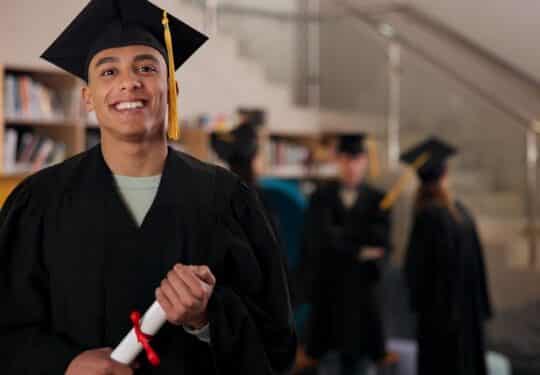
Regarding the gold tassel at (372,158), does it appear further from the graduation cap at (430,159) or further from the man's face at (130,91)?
the man's face at (130,91)

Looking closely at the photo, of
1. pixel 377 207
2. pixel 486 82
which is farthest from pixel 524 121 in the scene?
pixel 377 207

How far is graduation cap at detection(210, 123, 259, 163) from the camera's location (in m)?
4.29

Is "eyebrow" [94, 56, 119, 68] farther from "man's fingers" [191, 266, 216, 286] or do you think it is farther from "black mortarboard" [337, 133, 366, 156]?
"black mortarboard" [337, 133, 366, 156]

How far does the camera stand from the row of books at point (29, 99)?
4676mm

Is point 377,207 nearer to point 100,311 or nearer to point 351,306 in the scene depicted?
point 351,306

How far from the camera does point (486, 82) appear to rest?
6938 mm

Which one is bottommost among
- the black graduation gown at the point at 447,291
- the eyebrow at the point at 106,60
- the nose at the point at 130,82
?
the black graduation gown at the point at 447,291

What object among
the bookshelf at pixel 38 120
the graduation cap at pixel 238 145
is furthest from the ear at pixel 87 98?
A: the bookshelf at pixel 38 120

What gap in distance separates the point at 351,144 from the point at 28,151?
2.05m

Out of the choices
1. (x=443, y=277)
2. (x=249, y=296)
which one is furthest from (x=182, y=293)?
(x=443, y=277)

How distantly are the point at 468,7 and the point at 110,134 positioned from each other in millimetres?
6271

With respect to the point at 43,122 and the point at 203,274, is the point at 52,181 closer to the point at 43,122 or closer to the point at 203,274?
the point at 203,274

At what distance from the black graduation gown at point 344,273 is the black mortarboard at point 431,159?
498 mm

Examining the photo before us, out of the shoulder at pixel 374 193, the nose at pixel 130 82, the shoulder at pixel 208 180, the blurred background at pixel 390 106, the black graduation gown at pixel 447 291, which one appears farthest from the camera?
the blurred background at pixel 390 106
